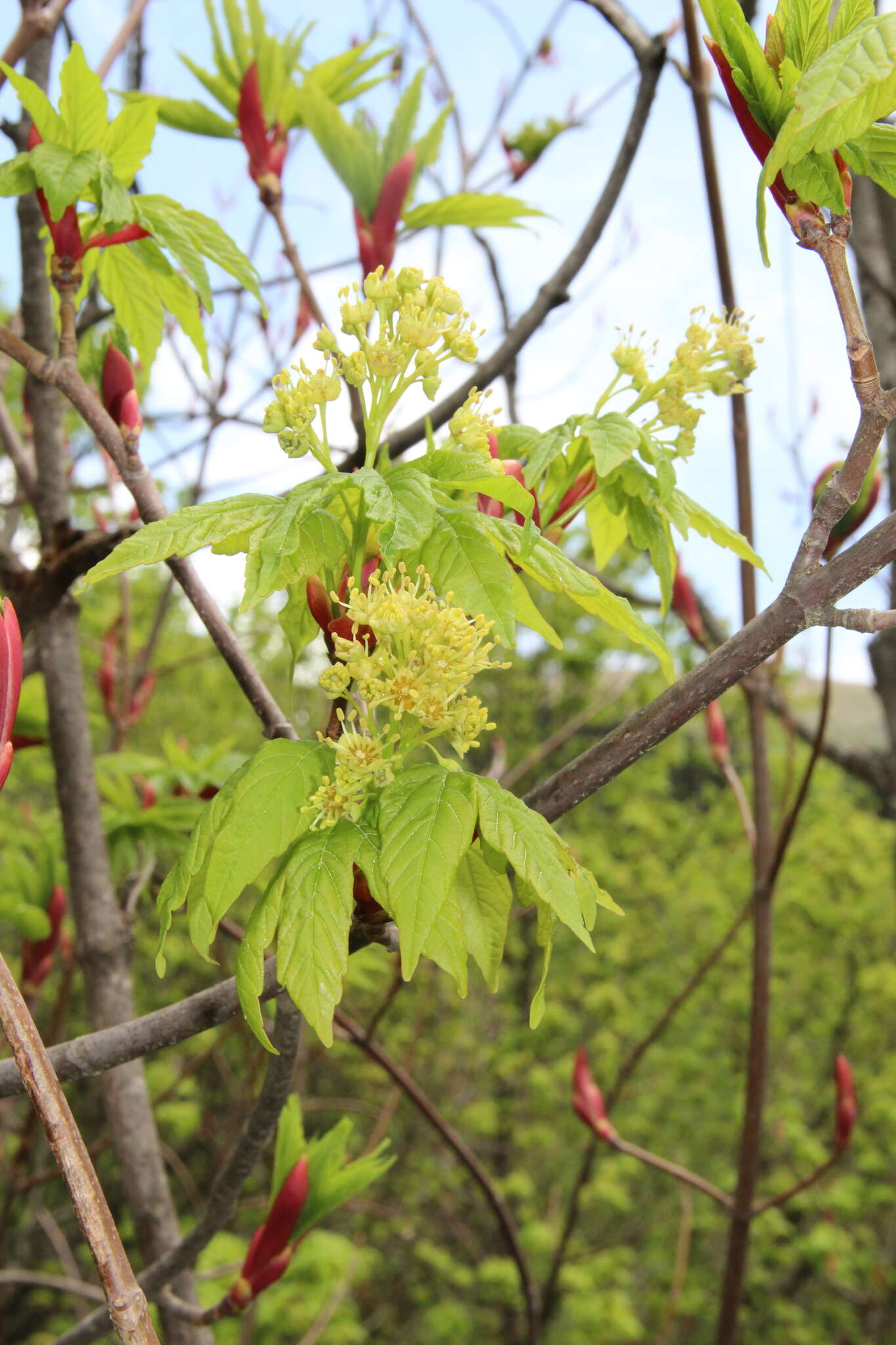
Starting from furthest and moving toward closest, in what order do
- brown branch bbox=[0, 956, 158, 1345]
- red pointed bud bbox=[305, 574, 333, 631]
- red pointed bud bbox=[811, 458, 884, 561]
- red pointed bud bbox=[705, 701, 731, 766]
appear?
red pointed bud bbox=[705, 701, 731, 766] → red pointed bud bbox=[811, 458, 884, 561] → red pointed bud bbox=[305, 574, 333, 631] → brown branch bbox=[0, 956, 158, 1345]

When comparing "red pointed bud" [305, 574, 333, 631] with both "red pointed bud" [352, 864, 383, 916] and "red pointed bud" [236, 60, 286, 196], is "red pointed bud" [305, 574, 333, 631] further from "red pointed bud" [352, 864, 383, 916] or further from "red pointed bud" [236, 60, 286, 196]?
"red pointed bud" [236, 60, 286, 196]

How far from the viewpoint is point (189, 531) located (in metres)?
0.56

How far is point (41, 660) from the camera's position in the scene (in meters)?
1.30

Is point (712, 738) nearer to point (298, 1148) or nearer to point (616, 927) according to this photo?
point (298, 1148)

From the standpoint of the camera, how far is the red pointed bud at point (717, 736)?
1624mm

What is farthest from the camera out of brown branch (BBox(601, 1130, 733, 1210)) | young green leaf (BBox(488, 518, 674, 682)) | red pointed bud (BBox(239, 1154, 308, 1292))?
brown branch (BBox(601, 1130, 733, 1210))

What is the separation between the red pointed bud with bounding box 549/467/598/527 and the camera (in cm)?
82

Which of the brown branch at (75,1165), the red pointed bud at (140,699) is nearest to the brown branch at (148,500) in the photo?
the brown branch at (75,1165)

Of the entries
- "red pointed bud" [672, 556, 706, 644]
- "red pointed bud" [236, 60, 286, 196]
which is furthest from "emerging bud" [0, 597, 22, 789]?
"red pointed bud" [672, 556, 706, 644]

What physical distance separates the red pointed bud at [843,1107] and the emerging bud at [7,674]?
130 cm

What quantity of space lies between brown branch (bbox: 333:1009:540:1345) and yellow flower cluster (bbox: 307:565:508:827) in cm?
60

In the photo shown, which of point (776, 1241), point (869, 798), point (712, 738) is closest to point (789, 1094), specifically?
point (776, 1241)

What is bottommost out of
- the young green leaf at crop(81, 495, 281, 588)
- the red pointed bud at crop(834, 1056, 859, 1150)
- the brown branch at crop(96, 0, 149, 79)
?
the red pointed bud at crop(834, 1056, 859, 1150)

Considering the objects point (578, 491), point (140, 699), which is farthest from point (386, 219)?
point (140, 699)
